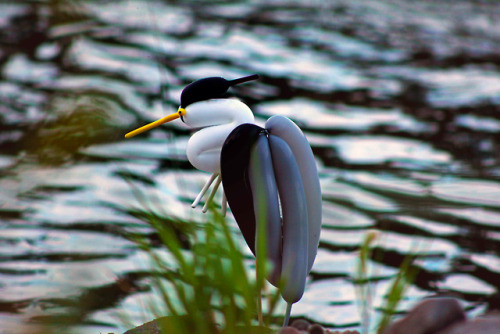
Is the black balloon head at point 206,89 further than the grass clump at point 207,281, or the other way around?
the black balloon head at point 206,89

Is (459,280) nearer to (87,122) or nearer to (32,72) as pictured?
(87,122)

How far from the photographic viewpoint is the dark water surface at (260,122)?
470 mm

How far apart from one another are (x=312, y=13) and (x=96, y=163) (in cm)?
322

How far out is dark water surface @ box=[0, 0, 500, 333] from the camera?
1.54ft

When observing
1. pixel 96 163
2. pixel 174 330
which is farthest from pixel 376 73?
pixel 174 330

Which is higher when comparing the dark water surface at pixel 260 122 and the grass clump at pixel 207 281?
the grass clump at pixel 207 281

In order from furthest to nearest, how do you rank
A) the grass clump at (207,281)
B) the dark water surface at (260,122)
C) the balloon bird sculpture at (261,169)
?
the balloon bird sculpture at (261,169), the grass clump at (207,281), the dark water surface at (260,122)

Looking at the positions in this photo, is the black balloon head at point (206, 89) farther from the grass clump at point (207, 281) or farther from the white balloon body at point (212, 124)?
the grass clump at point (207, 281)

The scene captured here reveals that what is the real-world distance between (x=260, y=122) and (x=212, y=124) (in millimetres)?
1439

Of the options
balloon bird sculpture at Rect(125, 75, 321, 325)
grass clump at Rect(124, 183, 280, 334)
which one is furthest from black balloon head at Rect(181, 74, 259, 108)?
grass clump at Rect(124, 183, 280, 334)

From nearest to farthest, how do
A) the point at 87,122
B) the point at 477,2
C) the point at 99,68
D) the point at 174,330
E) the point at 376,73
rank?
1. the point at 87,122
2. the point at 174,330
3. the point at 99,68
4. the point at 376,73
5. the point at 477,2

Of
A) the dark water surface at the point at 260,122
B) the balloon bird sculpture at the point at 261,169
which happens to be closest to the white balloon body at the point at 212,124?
the balloon bird sculpture at the point at 261,169

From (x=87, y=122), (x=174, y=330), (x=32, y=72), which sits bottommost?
(x=32, y=72)

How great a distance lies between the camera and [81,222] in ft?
7.02
